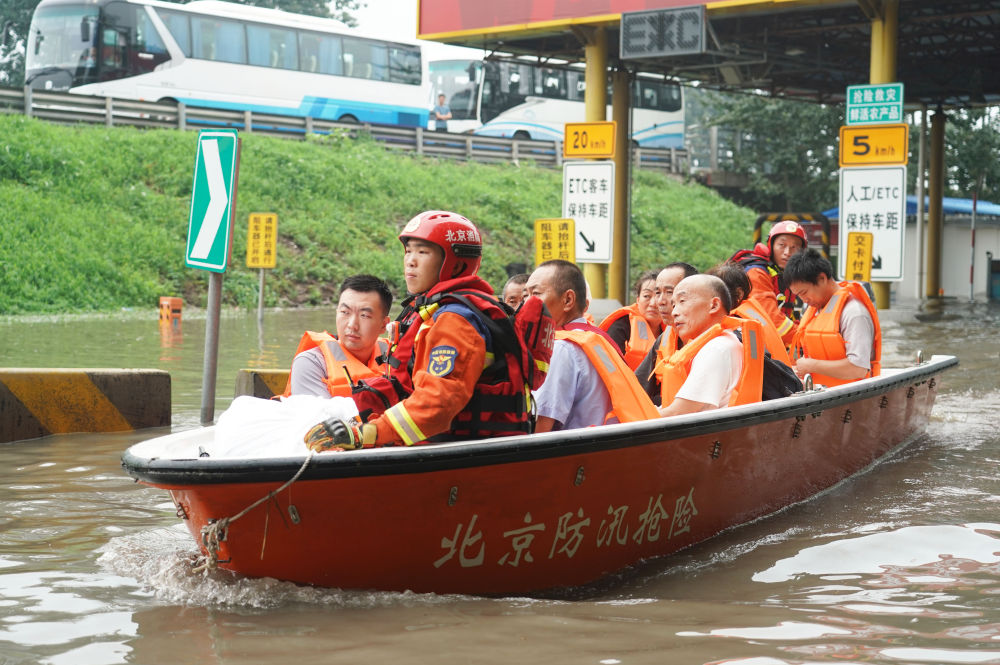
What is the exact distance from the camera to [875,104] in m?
13.9

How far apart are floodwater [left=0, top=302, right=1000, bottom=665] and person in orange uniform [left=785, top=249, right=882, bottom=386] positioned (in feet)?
2.43

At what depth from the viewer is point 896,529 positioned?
19.7 feet

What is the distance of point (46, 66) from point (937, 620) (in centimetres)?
2982

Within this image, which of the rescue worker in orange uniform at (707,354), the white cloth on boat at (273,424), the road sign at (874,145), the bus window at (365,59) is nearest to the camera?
the white cloth on boat at (273,424)

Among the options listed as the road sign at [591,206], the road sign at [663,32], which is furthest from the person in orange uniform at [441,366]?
the road sign at [663,32]

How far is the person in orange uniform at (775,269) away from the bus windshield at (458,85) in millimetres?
31071

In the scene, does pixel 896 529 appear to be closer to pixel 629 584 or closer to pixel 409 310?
pixel 629 584

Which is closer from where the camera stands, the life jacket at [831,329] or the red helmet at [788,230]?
the life jacket at [831,329]

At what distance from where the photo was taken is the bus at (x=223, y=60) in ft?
96.8

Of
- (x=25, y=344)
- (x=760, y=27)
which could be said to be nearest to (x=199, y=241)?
(x=25, y=344)

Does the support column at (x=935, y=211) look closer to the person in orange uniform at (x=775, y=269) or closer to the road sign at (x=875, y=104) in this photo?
the road sign at (x=875, y=104)

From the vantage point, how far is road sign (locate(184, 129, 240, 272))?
7336mm

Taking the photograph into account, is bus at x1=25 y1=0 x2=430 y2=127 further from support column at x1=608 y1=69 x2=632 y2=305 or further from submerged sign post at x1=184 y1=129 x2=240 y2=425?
submerged sign post at x1=184 y1=129 x2=240 y2=425

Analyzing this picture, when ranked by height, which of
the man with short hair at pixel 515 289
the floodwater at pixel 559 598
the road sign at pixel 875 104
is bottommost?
the floodwater at pixel 559 598
